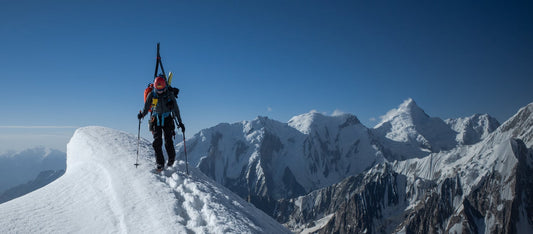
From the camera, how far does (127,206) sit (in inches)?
364

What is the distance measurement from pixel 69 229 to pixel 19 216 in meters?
1.61

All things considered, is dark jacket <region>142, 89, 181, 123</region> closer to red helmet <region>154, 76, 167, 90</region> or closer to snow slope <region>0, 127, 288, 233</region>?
red helmet <region>154, 76, 167, 90</region>

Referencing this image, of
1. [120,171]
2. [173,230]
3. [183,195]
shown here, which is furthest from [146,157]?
[173,230]

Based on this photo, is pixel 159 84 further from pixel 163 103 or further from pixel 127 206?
pixel 127 206

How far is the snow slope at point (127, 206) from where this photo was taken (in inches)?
323

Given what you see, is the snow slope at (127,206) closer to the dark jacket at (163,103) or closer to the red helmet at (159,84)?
the dark jacket at (163,103)

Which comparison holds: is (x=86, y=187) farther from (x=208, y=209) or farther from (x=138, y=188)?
(x=208, y=209)

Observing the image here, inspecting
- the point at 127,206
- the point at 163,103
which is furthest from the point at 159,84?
the point at 127,206

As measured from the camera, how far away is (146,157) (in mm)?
13891

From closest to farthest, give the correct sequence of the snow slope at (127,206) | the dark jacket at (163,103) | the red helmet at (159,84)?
the snow slope at (127,206) < the red helmet at (159,84) < the dark jacket at (163,103)

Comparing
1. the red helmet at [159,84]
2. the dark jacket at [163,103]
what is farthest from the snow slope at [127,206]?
the red helmet at [159,84]

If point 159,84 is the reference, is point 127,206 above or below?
below

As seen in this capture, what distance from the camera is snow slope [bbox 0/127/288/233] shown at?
26.9ft

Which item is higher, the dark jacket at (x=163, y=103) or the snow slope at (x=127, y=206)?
the dark jacket at (x=163, y=103)
